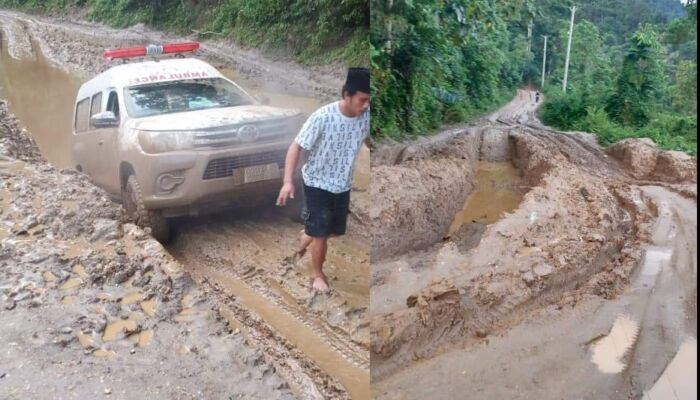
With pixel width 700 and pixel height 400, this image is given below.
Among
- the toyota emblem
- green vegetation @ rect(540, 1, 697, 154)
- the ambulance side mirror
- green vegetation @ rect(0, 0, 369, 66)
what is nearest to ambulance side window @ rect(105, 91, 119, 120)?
the ambulance side mirror

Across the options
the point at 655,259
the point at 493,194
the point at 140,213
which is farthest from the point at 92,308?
the point at 655,259

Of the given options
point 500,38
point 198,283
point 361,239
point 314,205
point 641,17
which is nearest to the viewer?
point 641,17

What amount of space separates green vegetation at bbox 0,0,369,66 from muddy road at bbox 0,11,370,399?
45 millimetres

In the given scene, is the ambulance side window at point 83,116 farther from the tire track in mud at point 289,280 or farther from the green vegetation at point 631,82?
the green vegetation at point 631,82

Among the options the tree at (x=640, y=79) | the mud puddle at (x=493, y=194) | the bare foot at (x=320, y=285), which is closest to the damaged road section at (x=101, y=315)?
the bare foot at (x=320, y=285)

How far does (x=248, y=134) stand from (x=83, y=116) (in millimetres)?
701

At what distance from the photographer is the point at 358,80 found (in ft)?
5.23

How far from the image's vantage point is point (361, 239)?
6.19 ft

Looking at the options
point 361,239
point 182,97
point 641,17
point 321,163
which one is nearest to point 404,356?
point 361,239

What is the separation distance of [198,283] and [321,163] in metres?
0.96

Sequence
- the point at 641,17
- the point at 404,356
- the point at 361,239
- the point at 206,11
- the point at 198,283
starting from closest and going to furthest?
the point at 641,17, the point at 404,356, the point at 361,239, the point at 206,11, the point at 198,283

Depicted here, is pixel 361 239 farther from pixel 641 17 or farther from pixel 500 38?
pixel 641 17

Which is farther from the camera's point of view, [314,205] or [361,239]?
[361,239]

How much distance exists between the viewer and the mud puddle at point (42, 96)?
2334mm
